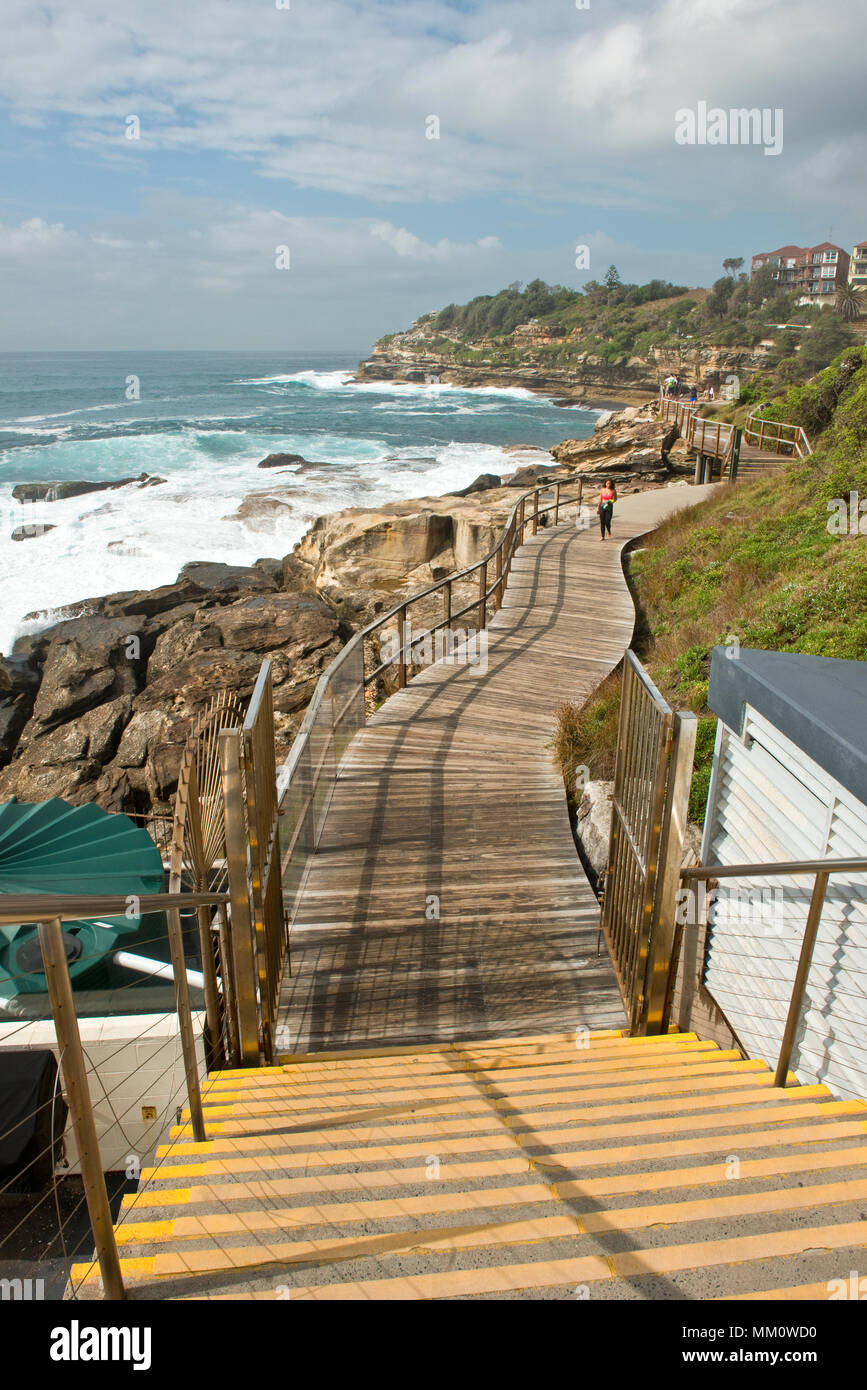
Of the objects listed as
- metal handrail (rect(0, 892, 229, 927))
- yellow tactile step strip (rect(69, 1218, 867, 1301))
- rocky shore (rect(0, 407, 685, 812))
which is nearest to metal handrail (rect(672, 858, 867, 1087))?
yellow tactile step strip (rect(69, 1218, 867, 1301))

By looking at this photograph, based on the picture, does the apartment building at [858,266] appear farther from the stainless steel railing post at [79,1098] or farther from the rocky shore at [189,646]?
the stainless steel railing post at [79,1098]

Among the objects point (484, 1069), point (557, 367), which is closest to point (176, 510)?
point (484, 1069)

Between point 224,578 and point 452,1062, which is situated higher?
point 452,1062

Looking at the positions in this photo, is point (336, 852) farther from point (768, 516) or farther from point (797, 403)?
point (797, 403)

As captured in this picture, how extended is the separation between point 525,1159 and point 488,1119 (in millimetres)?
382

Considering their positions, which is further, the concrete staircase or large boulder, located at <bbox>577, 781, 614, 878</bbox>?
large boulder, located at <bbox>577, 781, 614, 878</bbox>

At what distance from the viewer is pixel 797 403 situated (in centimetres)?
2558

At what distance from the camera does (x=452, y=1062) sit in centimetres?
402

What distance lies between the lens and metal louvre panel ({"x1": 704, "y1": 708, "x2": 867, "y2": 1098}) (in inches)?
164

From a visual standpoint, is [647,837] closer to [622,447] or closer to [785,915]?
[785,915]

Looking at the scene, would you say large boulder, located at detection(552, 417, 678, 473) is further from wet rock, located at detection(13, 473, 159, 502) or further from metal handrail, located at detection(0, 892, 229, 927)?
metal handrail, located at detection(0, 892, 229, 927)
